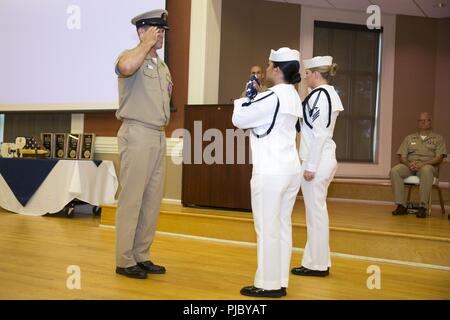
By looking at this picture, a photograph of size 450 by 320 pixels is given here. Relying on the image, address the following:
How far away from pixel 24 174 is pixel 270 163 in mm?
4047

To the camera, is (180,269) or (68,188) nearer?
(180,269)

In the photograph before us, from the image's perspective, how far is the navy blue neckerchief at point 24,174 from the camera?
19.5 ft

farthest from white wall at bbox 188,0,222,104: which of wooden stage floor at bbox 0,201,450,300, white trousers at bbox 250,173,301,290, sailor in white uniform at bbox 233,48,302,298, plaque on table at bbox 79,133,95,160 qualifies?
white trousers at bbox 250,173,301,290

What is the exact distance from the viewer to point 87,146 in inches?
252

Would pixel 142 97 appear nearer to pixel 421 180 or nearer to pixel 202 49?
pixel 202 49

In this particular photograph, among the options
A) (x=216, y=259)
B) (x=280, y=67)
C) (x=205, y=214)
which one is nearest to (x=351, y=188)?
(x=205, y=214)

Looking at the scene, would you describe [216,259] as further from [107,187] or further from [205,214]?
[107,187]

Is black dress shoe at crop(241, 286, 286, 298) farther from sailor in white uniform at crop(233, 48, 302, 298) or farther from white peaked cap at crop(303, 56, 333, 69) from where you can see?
white peaked cap at crop(303, 56, 333, 69)

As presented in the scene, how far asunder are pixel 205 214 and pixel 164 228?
44 centimetres

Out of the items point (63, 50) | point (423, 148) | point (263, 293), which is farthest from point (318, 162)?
point (63, 50)

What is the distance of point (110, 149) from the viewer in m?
6.50

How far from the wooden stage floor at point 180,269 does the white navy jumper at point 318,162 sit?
0.20 metres

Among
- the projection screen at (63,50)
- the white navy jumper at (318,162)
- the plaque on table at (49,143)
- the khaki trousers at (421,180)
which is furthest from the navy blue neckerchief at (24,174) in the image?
the khaki trousers at (421,180)

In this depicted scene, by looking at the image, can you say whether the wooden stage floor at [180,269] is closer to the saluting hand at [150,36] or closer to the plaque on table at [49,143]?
the plaque on table at [49,143]
